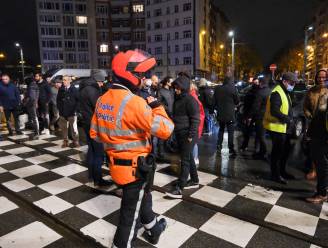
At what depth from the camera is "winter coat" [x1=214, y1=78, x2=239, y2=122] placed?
6.60 metres

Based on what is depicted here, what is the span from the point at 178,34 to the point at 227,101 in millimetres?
47273

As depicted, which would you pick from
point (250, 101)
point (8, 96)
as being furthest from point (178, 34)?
point (250, 101)

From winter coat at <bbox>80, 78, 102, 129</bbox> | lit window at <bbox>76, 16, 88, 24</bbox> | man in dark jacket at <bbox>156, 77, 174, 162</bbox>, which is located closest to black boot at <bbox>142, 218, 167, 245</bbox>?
winter coat at <bbox>80, 78, 102, 129</bbox>

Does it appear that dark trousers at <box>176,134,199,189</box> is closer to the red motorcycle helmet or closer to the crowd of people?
the crowd of people

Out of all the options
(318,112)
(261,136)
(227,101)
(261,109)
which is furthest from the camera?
(227,101)

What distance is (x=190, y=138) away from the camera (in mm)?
4273

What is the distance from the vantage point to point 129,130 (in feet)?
7.78

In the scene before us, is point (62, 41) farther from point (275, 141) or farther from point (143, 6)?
point (275, 141)

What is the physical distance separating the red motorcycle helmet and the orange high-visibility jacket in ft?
0.43

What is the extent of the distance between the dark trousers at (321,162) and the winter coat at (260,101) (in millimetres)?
2470

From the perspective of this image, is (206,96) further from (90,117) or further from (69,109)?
(90,117)

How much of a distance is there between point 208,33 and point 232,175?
5748cm

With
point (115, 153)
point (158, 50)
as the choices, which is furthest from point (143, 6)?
point (115, 153)

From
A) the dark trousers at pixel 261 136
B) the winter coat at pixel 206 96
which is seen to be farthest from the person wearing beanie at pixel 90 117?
Result: the winter coat at pixel 206 96
